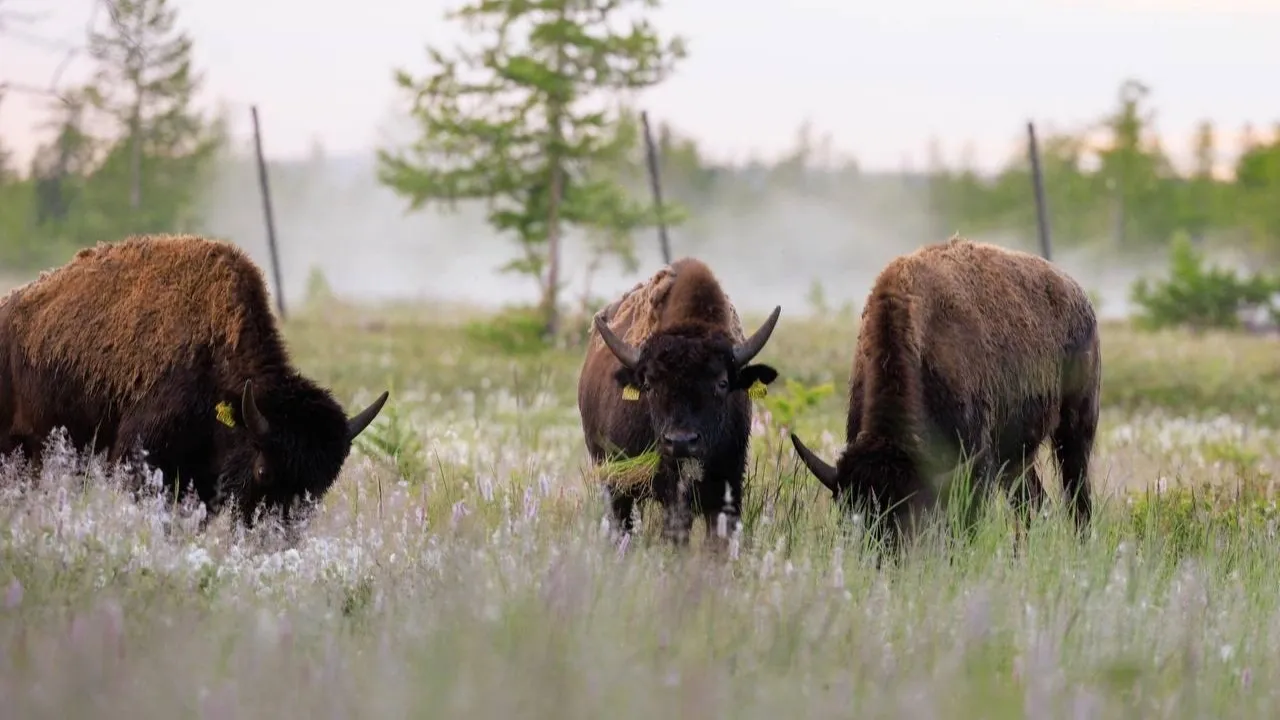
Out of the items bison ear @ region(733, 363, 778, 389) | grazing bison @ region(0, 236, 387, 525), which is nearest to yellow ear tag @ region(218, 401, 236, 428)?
grazing bison @ region(0, 236, 387, 525)

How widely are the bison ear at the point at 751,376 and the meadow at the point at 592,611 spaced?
0.65 meters

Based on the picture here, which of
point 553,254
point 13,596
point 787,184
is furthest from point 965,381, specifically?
point 787,184

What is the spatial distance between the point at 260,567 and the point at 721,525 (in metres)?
2.20

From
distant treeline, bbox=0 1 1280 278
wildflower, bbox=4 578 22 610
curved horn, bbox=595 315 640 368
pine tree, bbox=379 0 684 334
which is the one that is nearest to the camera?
wildflower, bbox=4 578 22 610

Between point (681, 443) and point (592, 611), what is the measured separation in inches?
99.6

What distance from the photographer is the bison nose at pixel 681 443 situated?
314 inches

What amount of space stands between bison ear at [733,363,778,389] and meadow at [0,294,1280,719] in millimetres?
650

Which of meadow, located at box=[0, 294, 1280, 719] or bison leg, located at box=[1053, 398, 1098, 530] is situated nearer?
meadow, located at box=[0, 294, 1280, 719]

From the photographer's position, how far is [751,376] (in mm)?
8578

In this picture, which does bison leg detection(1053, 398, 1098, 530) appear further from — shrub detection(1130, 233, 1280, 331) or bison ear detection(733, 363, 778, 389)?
shrub detection(1130, 233, 1280, 331)

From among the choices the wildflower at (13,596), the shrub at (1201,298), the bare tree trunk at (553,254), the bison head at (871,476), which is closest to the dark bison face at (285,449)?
the bison head at (871,476)

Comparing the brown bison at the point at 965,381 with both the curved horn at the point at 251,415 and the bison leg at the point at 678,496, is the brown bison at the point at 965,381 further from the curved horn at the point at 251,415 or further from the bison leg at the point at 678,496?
the curved horn at the point at 251,415

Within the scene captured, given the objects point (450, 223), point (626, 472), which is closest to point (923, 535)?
point (626, 472)

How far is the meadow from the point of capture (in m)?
4.66
